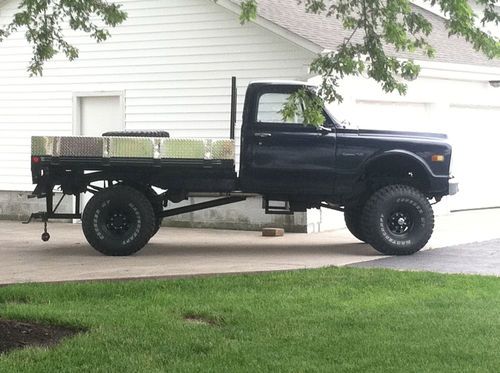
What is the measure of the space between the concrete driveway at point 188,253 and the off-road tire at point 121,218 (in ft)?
0.72

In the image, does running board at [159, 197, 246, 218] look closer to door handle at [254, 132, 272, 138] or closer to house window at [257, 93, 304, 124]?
door handle at [254, 132, 272, 138]

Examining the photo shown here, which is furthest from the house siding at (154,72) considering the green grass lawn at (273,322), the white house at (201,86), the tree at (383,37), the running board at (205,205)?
the tree at (383,37)

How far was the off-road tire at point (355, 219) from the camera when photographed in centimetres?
1262

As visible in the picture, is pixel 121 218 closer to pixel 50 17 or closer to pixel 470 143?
pixel 50 17

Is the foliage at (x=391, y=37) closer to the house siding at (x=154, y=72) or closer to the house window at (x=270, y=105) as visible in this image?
the house window at (x=270, y=105)

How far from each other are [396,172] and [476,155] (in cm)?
813

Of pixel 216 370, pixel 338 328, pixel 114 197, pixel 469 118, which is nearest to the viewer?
pixel 216 370

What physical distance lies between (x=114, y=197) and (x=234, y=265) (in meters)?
2.12

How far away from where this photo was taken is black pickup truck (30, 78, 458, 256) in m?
11.8

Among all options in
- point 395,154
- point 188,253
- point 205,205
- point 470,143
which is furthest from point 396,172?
point 470,143

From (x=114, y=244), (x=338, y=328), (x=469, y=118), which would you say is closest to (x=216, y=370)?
(x=338, y=328)

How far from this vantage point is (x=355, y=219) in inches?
510

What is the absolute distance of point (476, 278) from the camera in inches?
379

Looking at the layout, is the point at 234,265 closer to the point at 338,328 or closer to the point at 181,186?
the point at 181,186
